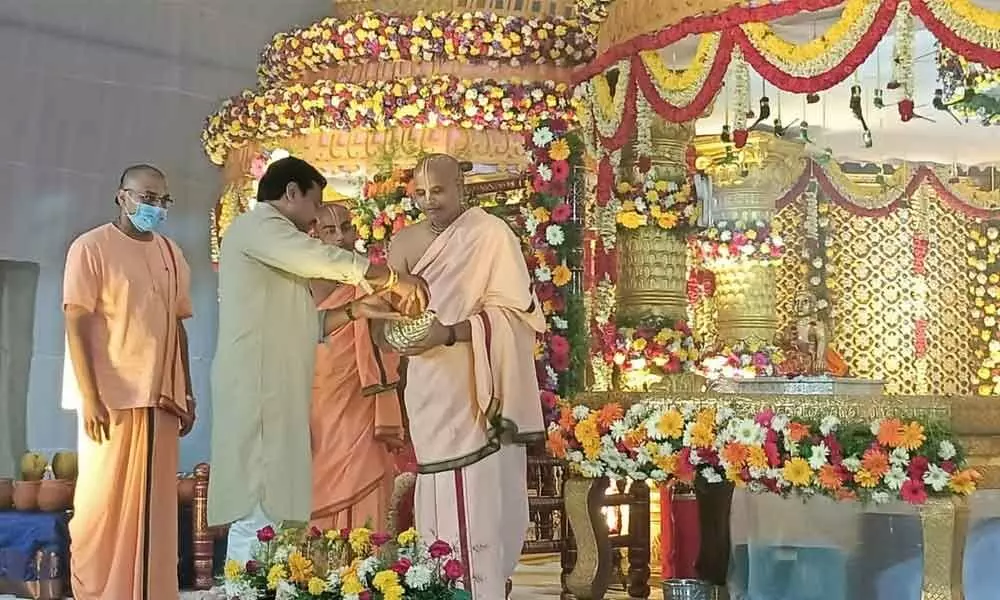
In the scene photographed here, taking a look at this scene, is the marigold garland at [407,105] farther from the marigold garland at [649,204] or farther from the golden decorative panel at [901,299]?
the golden decorative panel at [901,299]

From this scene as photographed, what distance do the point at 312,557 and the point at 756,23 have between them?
10.7 ft

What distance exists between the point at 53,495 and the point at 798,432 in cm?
356

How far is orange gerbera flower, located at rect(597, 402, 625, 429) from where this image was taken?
237 inches

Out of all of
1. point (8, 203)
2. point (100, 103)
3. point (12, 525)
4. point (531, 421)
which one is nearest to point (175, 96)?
point (100, 103)

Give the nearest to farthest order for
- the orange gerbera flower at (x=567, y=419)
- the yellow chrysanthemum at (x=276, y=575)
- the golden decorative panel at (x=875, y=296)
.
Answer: the yellow chrysanthemum at (x=276, y=575) → the orange gerbera flower at (x=567, y=419) → the golden decorative panel at (x=875, y=296)

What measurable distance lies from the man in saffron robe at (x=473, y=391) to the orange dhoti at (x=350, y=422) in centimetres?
62

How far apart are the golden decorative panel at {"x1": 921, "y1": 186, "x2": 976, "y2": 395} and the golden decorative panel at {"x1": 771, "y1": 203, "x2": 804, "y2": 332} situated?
93 centimetres

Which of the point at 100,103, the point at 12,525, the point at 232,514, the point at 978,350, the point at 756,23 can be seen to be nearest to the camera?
the point at 232,514

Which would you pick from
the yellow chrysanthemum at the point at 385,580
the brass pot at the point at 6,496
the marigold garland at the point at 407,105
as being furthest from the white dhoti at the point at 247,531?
the marigold garland at the point at 407,105

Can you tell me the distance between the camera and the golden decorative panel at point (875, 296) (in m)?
10.5

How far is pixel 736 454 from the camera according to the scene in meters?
5.57

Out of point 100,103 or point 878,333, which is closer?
point 100,103

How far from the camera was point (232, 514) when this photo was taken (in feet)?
14.1

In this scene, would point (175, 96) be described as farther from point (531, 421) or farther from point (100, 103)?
point (531, 421)
